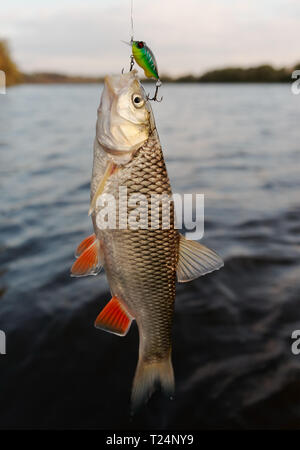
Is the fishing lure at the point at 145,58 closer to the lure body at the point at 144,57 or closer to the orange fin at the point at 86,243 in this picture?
the lure body at the point at 144,57

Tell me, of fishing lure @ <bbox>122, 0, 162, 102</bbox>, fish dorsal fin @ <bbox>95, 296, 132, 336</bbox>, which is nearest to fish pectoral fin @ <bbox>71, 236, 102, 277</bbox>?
fish dorsal fin @ <bbox>95, 296, 132, 336</bbox>

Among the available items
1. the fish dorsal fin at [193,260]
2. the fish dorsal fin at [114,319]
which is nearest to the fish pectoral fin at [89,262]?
the fish dorsal fin at [114,319]

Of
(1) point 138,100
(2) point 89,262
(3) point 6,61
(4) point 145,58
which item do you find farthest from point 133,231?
(3) point 6,61

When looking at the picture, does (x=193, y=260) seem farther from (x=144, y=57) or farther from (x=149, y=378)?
(x=144, y=57)

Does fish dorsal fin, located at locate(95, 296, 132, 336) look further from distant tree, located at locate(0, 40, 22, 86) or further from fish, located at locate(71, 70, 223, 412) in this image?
distant tree, located at locate(0, 40, 22, 86)

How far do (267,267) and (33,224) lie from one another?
4502mm

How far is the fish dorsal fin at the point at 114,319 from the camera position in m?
2.39

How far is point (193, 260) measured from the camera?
2385 millimetres

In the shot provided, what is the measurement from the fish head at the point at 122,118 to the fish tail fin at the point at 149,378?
1313 millimetres

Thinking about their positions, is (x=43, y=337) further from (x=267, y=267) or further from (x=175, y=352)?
(x=267, y=267)

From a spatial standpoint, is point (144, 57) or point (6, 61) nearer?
point (144, 57)

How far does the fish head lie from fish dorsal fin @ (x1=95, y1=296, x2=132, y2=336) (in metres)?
0.82

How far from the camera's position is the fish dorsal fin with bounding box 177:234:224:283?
233cm

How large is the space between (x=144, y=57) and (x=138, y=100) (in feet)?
0.74
